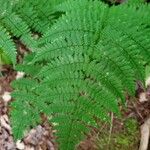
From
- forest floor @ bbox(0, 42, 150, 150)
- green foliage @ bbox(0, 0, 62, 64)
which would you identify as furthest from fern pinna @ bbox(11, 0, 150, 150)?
forest floor @ bbox(0, 42, 150, 150)

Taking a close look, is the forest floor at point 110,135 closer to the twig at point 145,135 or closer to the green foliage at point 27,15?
the twig at point 145,135

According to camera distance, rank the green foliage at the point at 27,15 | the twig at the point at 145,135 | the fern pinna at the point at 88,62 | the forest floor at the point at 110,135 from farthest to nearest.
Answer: the forest floor at the point at 110,135, the twig at the point at 145,135, the green foliage at the point at 27,15, the fern pinna at the point at 88,62

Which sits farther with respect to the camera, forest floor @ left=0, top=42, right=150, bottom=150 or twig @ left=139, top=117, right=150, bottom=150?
forest floor @ left=0, top=42, right=150, bottom=150

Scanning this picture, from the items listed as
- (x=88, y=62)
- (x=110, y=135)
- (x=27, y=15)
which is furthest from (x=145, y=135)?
(x=27, y=15)

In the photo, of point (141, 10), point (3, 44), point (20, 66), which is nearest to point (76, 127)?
point (3, 44)

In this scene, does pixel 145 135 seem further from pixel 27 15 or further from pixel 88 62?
pixel 27 15

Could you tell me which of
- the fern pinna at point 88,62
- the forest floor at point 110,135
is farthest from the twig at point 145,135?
the fern pinna at point 88,62

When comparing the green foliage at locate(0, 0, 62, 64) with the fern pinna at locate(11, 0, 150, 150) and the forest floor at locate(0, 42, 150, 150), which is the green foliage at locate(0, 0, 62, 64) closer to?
the fern pinna at locate(11, 0, 150, 150)

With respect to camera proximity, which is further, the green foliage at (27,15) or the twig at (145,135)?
the twig at (145,135)
